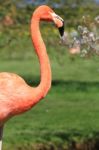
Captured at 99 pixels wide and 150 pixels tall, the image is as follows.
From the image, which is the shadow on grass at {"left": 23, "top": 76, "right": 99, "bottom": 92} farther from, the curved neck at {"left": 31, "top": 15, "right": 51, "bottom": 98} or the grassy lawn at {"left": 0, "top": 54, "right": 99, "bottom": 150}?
the curved neck at {"left": 31, "top": 15, "right": 51, "bottom": 98}

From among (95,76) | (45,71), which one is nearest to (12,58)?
(95,76)

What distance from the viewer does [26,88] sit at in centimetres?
648

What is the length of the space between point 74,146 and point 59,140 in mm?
218

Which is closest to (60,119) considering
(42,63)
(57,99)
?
(57,99)

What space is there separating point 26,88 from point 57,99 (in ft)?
22.7

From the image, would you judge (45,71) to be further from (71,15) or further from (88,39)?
(71,15)

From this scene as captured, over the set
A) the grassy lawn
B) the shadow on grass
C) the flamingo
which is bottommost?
the shadow on grass

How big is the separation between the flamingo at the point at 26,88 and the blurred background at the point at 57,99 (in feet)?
4.34

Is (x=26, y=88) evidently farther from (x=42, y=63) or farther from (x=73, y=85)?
(x=73, y=85)

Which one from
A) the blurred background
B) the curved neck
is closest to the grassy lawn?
the blurred background

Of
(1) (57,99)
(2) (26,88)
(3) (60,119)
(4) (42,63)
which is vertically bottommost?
(1) (57,99)

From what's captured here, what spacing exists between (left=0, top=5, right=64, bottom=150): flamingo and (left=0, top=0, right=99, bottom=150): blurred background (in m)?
1.32

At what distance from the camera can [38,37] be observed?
6.64m

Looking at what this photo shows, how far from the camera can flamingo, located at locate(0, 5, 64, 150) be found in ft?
20.8
